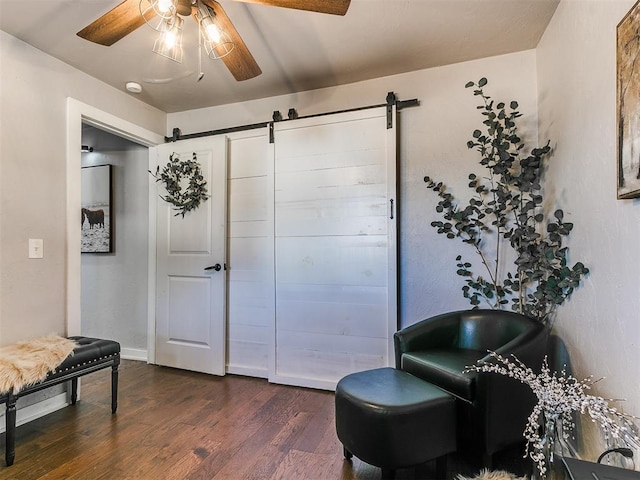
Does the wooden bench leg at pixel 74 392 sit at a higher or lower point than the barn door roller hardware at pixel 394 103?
lower

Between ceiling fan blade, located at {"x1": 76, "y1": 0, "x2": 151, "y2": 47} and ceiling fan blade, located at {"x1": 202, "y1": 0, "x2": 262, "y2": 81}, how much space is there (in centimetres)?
32

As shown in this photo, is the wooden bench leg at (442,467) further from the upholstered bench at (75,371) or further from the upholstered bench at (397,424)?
the upholstered bench at (75,371)

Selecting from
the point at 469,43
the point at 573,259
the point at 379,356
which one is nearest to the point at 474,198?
the point at 573,259

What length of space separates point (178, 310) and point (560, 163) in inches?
125

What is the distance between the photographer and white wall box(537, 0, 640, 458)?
4.13ft

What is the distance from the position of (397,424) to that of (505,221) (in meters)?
1.62

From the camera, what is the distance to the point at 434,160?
2531 mm

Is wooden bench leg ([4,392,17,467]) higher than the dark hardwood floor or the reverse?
higher

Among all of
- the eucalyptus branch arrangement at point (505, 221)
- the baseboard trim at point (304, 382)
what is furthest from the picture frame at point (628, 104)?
the baseboard trim at point (304, 382)

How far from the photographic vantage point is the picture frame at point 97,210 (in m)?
3.46

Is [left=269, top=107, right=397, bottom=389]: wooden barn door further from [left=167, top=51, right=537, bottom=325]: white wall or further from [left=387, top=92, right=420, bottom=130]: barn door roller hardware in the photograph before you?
[left=167, top=51, right=537, bottom=325]: white wall

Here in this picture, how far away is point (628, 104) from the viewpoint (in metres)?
1.19

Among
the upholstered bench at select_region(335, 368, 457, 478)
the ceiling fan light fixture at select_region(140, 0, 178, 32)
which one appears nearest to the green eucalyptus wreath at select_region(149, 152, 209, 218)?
the ceiling fan light fixture at select_region(140, 0, 178, 32)

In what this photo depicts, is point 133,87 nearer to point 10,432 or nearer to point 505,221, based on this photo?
point 10,432
